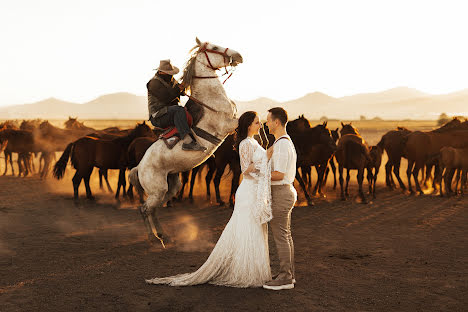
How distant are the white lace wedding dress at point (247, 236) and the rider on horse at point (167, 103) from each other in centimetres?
171

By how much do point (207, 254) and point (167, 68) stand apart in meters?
3.39

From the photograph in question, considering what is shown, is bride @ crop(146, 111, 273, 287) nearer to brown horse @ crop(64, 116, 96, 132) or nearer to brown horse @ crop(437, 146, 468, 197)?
brown horse @ crop(437, 146, 468, 197)

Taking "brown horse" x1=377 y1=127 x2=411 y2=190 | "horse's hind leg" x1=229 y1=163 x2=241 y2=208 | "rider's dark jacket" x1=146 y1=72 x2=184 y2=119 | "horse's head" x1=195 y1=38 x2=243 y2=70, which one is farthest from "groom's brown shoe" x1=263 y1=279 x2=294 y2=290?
"brown horse" x1=377 y1=127 x2=411 y2=190

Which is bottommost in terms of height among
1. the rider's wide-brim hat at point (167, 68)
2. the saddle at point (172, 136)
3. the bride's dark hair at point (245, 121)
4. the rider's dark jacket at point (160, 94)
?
the saddle at point (172, 136)

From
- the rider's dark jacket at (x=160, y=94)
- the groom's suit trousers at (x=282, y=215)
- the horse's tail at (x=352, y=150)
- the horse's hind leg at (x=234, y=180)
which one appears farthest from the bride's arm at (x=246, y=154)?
the horse's tail at (x=352, y=150)

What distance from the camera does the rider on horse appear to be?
7.55m

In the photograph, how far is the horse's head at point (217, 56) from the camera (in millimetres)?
7516

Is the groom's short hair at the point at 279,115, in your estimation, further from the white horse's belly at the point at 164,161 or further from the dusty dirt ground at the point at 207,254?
the dusty dirt ground at the point at 207,254

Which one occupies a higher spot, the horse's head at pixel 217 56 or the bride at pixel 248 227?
the horse's head at pixel 217 56

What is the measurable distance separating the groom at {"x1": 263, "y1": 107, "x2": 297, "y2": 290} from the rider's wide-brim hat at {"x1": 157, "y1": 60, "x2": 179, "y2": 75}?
8.33 feet

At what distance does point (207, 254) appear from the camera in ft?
27.6

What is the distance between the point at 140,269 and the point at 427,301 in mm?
4280

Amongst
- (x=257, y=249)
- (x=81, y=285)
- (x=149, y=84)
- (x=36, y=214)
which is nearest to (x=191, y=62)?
(x=149, y=84)

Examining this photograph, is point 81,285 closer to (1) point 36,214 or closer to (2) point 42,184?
(1) point 36,214
